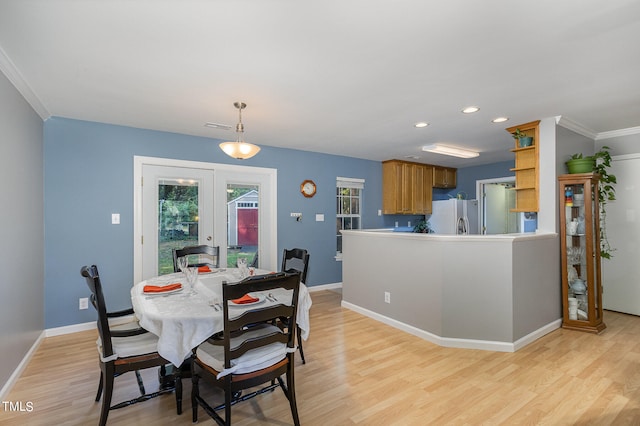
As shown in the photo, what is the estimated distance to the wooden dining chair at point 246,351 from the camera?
1.66 metres

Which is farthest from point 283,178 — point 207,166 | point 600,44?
point 600,44

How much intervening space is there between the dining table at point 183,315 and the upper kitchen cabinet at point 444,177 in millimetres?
5018

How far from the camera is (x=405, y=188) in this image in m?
5.98

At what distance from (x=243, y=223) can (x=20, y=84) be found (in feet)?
8.78

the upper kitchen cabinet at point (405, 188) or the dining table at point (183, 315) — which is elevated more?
the upper kitchen cabinet at point (405, 188)

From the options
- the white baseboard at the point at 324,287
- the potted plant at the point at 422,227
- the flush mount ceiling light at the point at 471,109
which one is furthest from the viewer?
the potted plant at the point at 422,227

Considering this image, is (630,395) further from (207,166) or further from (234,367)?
(207,166)

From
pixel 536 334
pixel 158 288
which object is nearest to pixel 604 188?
pixel 536 334

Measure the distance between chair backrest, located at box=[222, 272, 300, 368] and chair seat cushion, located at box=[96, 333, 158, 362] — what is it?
587mm

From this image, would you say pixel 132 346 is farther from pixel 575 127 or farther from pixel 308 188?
pixel 575 127

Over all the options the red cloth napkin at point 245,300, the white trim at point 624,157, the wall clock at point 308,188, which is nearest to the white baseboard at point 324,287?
the wall clock at point 308,188

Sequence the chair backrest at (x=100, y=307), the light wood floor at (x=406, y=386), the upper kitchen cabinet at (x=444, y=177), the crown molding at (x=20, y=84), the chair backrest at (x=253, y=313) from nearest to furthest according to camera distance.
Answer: the chair backrest at (x=253, y=313), the chair backrest at (x=100, y=307), the light wood floor at (x=406, y=386), the crown molding at (x=20, y=84), the upper kitchen cabinet at (x=444, y=177)

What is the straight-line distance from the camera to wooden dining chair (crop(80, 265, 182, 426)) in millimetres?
1790

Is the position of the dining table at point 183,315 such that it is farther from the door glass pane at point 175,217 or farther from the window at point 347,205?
the window at point 347,205
